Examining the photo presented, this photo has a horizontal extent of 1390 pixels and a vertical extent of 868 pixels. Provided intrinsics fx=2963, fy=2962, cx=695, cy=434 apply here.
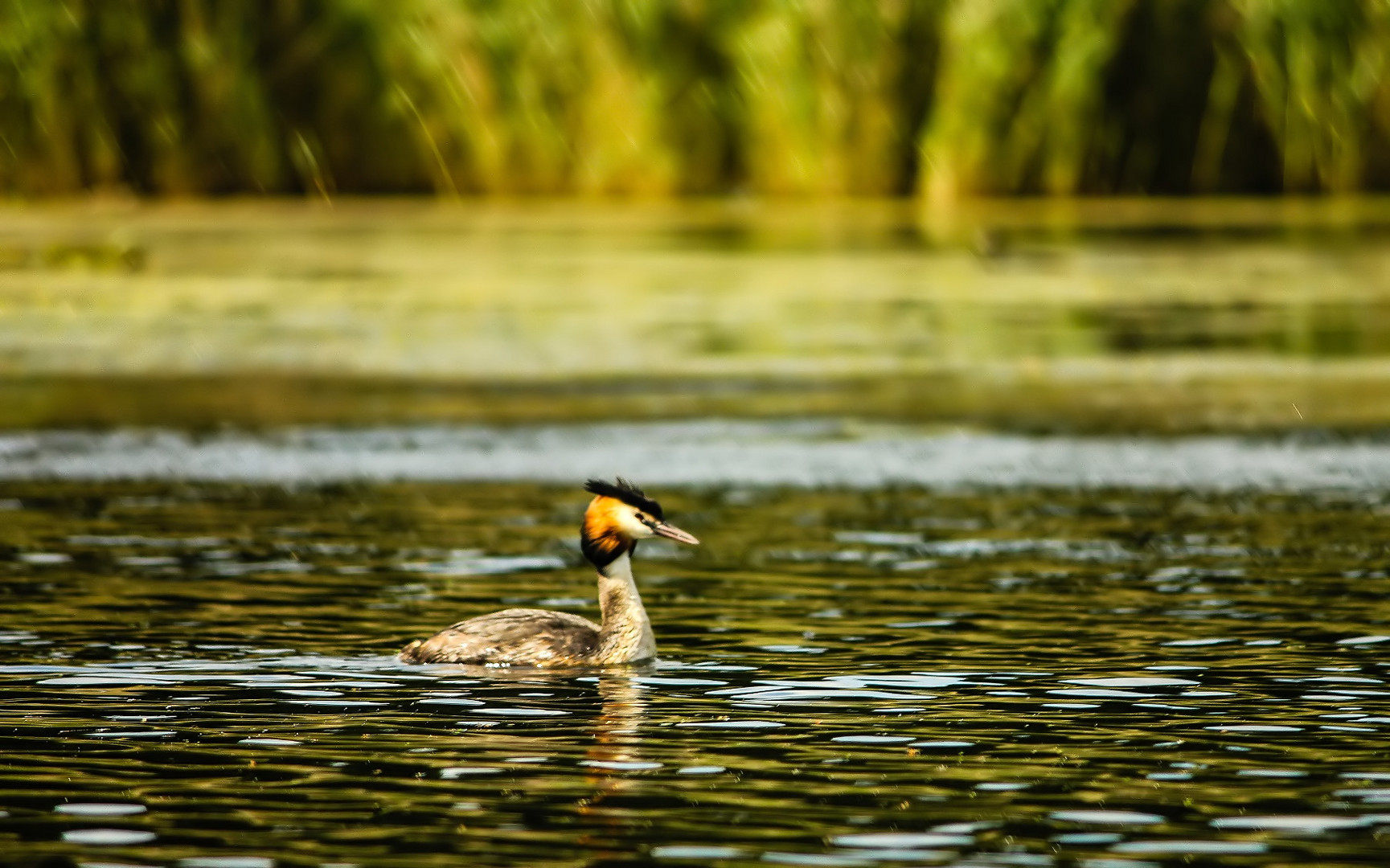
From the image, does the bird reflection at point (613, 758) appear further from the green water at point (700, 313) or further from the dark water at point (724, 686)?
the green water at point (700, 313)

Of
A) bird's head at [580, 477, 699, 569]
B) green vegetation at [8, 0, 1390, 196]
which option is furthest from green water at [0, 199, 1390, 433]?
bird's head at [580, 477, 699, 569]

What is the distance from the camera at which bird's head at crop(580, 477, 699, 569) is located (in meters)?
9.52

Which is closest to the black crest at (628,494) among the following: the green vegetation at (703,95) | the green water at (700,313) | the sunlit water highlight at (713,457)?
the sunlit water highlight at (713,457)

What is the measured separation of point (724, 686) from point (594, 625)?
839 mm

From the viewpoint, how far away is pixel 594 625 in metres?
9.60

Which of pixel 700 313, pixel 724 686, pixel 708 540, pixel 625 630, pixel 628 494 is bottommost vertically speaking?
pixel 724 686

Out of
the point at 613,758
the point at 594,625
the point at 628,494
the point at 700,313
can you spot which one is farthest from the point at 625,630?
the point at 700,313

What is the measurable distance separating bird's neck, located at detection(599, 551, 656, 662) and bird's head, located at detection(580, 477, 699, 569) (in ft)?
0.70

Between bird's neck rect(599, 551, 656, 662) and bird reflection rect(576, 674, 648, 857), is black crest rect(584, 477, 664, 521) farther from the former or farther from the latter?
bird reflection rect(576, 674, 648, 857)

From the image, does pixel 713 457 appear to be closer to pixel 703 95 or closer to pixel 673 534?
pixel 673 534

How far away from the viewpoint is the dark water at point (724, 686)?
6695mm

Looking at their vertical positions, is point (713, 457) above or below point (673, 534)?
above

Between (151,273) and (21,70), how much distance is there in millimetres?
3971

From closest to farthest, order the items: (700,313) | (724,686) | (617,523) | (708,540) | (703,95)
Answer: (724,686) < (617,523) < (708,540) < (700,313) < (703,95)
